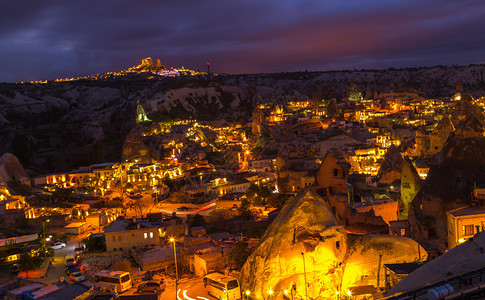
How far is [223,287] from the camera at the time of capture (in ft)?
65.5

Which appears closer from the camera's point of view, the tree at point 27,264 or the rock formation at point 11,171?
the tree at point 27,264

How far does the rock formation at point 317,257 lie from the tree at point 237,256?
5984mm

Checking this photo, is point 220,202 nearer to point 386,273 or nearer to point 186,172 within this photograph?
point 186,172

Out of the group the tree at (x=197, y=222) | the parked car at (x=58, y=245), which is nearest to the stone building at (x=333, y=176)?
the tree at (x=197, y=222)

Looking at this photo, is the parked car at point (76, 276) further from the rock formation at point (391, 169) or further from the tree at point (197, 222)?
the rock formation at point (391, 169)

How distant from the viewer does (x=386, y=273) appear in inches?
647

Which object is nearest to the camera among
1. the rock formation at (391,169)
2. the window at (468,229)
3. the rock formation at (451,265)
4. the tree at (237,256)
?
the rock formation at (451,265)

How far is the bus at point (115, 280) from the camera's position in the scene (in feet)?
74.4

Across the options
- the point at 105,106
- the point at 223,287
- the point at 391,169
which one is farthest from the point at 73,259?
the point at 105,106

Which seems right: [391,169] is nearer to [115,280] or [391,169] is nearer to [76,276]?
[115,280]

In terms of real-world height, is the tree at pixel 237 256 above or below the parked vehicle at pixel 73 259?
above

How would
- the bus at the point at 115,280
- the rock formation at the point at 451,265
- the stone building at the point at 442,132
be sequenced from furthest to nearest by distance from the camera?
the stone building at the point at 442,132, the bus at the point at 115,280, the rock formation at the point at 451,265

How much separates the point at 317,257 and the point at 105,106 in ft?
356

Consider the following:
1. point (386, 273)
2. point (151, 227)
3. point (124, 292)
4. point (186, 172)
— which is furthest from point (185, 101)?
point (386, 273)
